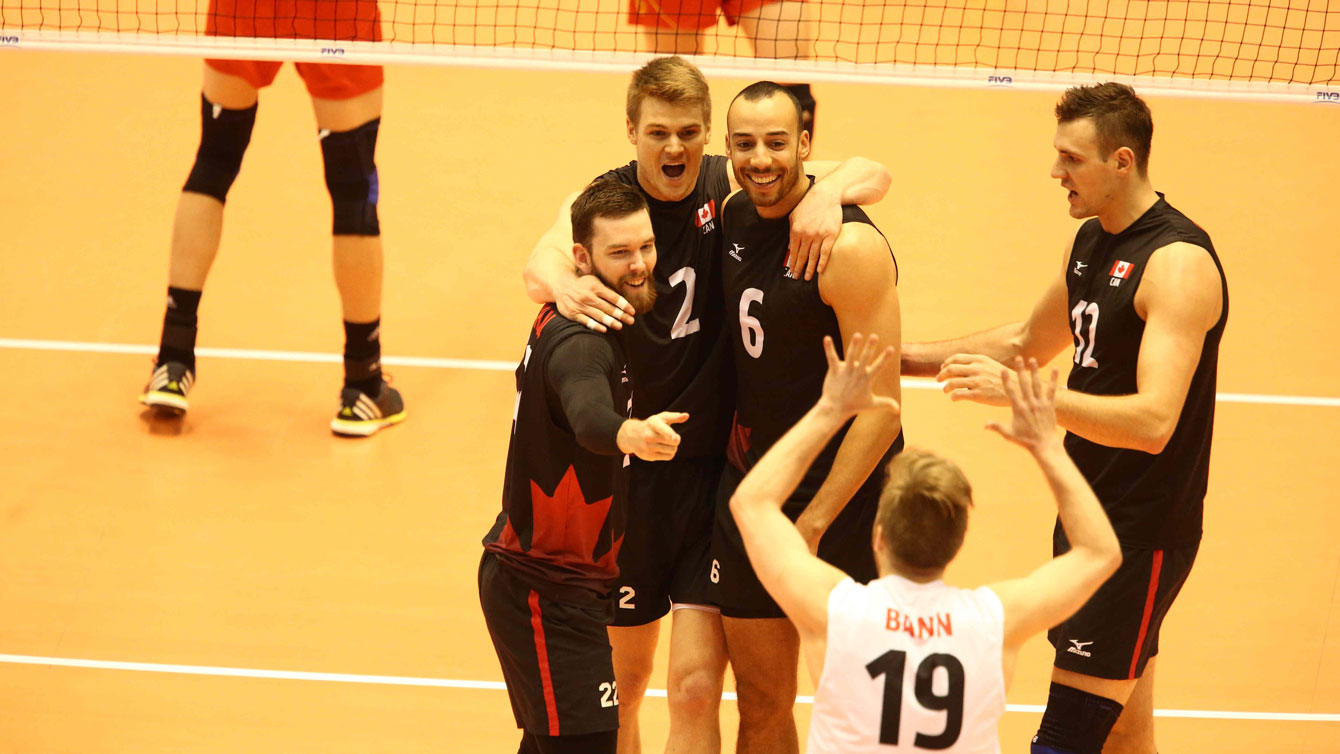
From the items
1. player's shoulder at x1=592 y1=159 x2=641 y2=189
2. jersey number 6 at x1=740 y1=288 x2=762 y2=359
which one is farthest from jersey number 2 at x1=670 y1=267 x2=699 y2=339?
player's shoulder at x1=592 y1=159 x2=641 y2=189

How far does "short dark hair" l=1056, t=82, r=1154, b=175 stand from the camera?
4.69 m

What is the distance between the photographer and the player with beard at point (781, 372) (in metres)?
4.58

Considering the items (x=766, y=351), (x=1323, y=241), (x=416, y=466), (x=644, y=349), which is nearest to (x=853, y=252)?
(x=766, y=351)

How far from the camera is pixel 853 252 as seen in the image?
14.9 ft

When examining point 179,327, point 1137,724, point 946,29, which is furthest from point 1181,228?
point 946,29

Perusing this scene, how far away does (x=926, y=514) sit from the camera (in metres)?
3.29

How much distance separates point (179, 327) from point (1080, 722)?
5.50m

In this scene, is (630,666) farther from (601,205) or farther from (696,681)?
(601,205)

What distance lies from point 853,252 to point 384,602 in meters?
3.26

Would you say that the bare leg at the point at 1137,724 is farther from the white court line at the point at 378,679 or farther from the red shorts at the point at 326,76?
the red shorts at the point at 326,76

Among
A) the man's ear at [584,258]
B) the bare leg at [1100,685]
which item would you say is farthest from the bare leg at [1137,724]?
the man's ear at [584,258]

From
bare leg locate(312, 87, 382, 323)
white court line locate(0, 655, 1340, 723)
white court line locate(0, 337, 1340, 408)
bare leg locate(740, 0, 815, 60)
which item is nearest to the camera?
white court line locate(0, 655, 1340, 723)

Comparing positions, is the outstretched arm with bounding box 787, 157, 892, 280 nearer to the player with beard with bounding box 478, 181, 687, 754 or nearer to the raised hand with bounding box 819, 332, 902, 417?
the player with beard with bounding box 478, 181, 687, 754

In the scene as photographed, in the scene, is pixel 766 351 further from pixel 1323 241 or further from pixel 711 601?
pixel 1323 241
